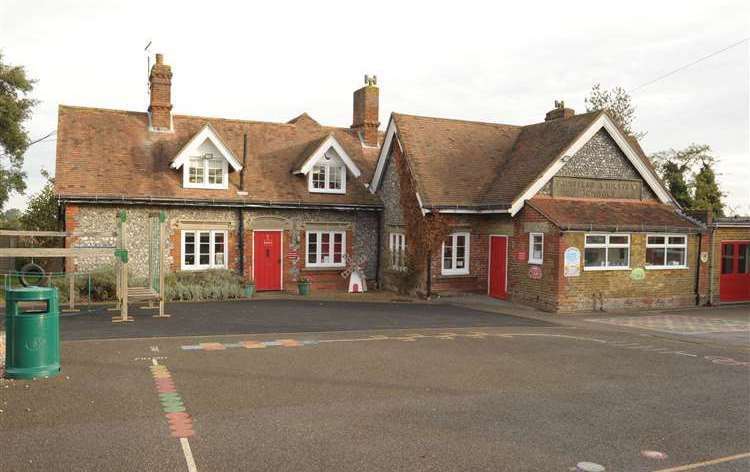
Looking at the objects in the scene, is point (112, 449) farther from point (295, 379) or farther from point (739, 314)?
point (739, 314)

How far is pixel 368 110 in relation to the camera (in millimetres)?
27656

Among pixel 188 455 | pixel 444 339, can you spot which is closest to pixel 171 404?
pixel 188 455

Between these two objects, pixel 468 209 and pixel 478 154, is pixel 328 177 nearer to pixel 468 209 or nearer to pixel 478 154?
pixel 468 209

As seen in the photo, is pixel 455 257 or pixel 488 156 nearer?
pixel 455 257

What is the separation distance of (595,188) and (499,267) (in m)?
4.36

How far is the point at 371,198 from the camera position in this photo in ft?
80.2

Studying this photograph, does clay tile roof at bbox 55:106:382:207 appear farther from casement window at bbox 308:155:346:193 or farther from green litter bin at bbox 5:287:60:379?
green litter bin at bbox 5:287:60:379

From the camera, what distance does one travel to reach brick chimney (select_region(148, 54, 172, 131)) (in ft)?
76.3

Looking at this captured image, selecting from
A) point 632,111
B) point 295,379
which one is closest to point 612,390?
point 295,379

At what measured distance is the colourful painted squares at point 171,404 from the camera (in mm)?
6925

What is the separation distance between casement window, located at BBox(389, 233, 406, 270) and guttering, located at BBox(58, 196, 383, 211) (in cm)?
149

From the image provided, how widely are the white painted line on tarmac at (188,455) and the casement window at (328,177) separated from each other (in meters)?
17.6

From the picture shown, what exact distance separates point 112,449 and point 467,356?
6.83m

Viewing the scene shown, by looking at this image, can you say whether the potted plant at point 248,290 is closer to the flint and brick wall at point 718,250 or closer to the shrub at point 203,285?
the shrub at point 203,285
